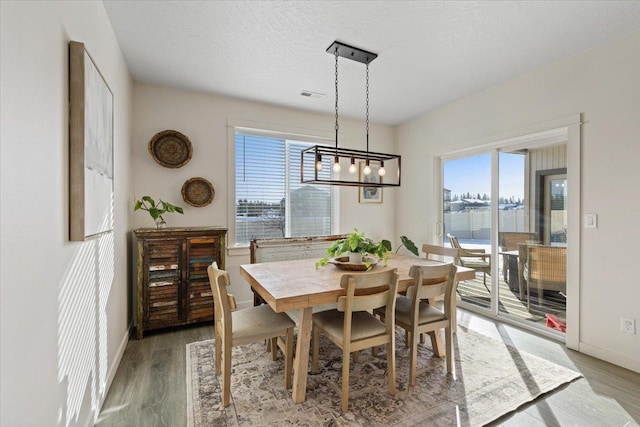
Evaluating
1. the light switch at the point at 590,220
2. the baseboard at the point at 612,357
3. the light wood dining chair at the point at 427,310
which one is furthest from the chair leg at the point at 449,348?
the light switch at the point at 590,220

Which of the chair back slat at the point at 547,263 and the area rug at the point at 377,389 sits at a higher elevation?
the chair back slat at the point at 547,263

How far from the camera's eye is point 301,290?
1.94 meters

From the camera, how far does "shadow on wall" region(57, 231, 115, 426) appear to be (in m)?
1.32

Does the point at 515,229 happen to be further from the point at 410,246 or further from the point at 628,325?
the point at 410,246

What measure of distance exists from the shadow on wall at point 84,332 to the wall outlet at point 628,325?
3.80m

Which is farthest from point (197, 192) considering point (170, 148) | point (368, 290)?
point (368, 290)

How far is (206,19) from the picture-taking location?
2.22m

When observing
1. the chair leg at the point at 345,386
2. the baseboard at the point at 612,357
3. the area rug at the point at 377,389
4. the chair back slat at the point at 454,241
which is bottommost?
the area rug at the point at 377,389

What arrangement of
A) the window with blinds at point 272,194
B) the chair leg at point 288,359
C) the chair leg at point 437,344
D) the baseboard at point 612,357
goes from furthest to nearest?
the window with blinds at point 272,194, the chair leg at point 437,344, the baseboard at point 612,357, the chair leg at point 288,359

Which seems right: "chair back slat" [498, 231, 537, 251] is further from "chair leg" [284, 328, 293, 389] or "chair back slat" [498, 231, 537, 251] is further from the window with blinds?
"chair leg" [284, 328, 293, 389]

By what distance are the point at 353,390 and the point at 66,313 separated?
1.76 metres

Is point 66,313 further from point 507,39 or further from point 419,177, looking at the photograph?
point 419,177

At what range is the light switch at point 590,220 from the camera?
2.61 metres

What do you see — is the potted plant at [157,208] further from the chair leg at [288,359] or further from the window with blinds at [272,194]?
the chair leg at [288,359]
